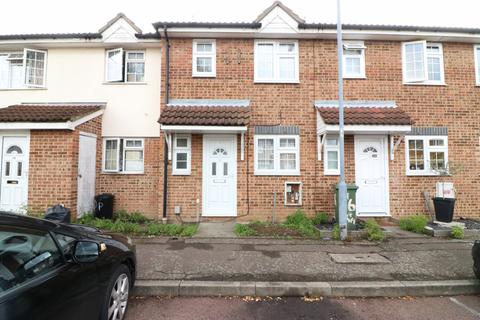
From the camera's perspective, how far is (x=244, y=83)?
8328mm

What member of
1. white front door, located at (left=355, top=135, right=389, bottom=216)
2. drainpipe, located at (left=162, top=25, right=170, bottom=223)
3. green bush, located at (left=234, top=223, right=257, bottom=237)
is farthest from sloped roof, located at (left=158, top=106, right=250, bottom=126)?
white front door, located at (left=355, top=135, right=389, bottom=216)

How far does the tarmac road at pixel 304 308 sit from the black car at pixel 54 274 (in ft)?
1.93

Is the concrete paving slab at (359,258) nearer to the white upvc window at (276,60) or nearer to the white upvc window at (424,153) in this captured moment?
the white upvc window at (424,153)

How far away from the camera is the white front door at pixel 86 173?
24.9ft

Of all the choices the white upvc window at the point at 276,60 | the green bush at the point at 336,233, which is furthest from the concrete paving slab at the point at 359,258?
the white upvc window at the point at 276,60

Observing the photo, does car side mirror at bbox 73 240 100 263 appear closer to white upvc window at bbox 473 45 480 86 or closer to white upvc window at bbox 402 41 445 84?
white upvc window at bbox 402 41 445 84

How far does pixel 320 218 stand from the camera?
757 cm

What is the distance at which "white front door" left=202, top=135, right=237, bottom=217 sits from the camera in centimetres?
803

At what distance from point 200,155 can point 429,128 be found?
7667 millimetres

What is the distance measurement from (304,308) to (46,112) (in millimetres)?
8652

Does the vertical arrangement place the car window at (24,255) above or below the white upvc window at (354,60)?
below

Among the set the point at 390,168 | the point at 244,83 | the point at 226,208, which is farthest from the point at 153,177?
the point at 390,168

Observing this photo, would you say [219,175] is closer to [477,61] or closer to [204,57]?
[204,57]

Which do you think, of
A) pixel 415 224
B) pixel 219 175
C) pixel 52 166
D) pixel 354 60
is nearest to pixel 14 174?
pixel 52 166
